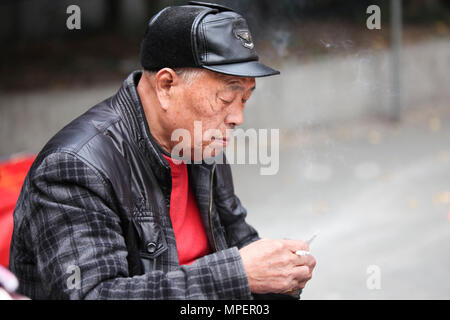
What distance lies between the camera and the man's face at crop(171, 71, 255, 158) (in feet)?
5.59

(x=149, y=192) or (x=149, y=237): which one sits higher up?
(x=149, y=192)

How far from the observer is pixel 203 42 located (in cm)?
164

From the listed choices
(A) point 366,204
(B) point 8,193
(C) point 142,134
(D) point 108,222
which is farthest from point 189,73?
(A) point 366,204

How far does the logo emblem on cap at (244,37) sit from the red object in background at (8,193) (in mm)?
1626

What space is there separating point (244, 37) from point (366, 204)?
394cm

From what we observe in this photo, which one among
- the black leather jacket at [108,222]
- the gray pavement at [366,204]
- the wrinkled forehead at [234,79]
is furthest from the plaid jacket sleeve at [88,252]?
the gray pavement at [366,204]

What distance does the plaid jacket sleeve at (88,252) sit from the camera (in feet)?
4.99

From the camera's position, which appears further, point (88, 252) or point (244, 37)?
point (244, 37)

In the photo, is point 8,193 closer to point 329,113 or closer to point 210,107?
point 210,107

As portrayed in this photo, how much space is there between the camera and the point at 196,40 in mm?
1641

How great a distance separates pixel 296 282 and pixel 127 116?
2.28 feet

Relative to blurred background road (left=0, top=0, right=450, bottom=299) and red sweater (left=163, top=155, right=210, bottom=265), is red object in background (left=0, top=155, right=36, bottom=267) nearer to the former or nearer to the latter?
blurred background road (left=0, top=0, right=450, bottom=299)
